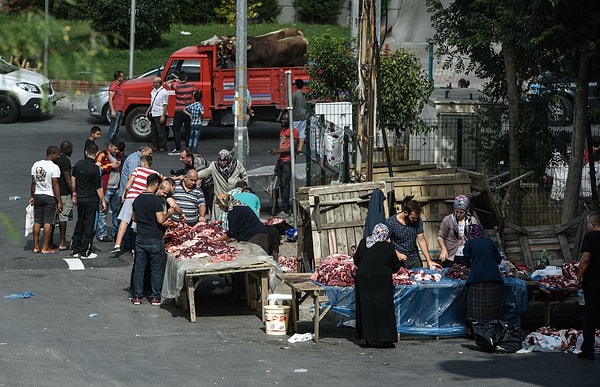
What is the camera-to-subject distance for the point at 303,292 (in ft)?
42.3

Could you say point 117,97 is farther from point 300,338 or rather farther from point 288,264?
point 300,338

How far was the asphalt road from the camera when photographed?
1099cm

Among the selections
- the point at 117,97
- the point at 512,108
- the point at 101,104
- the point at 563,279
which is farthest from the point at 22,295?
the point at 101,104

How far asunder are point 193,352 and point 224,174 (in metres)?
6.05

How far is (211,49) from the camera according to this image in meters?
28.1

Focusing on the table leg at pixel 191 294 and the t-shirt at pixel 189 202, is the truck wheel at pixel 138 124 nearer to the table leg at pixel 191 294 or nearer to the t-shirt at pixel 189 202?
the t-shirt at pixel 189 202

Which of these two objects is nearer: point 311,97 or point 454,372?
point 454,372

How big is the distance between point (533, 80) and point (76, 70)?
1527 centimetres

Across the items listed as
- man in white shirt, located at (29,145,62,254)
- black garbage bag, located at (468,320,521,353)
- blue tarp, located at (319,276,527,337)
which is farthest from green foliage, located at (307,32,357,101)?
black garbage bag, located at (468,320,521,353)

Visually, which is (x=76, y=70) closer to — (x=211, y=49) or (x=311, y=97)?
(x=311, y=97)

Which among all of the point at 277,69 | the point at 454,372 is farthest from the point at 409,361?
the point at 277,69

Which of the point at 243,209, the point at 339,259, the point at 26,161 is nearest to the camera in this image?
the point at 339,259

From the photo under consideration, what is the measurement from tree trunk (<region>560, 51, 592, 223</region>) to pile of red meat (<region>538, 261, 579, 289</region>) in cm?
352

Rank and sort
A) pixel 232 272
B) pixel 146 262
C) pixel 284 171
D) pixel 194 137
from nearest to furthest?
pixel 232 272
pixel 146 262
pixel 284 171
pixel 194 137
